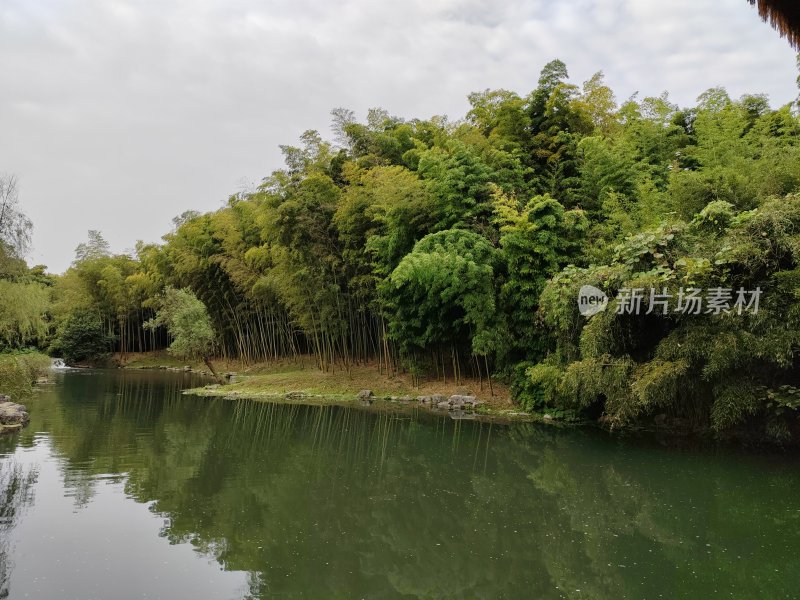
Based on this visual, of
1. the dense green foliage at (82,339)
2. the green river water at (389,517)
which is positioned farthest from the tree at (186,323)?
the dense green foliage at (82,339)

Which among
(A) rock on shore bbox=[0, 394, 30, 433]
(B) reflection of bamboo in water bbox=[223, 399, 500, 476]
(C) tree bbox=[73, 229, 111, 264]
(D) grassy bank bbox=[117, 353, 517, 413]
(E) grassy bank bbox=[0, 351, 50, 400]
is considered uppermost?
(C) tree bbox=[73, 229, 111, 264]

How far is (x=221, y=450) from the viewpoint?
9.45m

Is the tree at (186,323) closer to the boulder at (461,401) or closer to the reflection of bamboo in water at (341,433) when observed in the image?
the reflection of bamboo in water at (341,433)

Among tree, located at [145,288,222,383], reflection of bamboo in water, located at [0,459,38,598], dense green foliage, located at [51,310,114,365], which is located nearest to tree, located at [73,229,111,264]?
dense green foliage, located at [51,310,114,365]

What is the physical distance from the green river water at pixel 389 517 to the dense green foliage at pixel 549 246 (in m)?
1.61

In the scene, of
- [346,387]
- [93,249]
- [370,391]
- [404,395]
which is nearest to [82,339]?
[93,249]

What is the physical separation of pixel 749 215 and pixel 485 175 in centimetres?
640

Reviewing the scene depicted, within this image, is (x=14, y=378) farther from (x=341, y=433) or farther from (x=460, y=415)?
(x=460, y=415)

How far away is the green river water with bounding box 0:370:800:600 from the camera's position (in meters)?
4.35

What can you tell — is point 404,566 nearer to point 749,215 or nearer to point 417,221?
point 749,215
